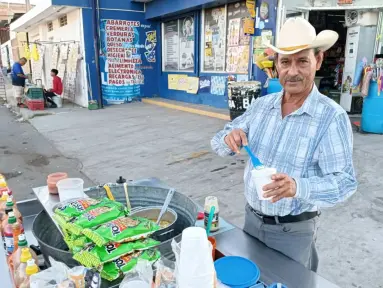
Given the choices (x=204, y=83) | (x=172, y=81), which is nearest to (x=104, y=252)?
(x=204, y=83)

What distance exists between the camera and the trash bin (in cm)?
684

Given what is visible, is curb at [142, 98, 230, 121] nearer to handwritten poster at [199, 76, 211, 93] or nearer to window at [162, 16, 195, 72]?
handwritten poster at [199, 76, 211, 93]

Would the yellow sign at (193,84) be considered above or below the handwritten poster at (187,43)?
below

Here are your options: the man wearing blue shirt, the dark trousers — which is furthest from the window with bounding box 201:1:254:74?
the man wearing blue shirt

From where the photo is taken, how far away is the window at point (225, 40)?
8289 mm

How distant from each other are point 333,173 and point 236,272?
56 centimetres

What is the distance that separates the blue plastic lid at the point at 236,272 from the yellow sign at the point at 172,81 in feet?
33.5

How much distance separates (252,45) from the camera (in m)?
7.89

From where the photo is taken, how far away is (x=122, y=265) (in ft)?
3.69

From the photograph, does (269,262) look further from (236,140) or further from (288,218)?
(236,140)

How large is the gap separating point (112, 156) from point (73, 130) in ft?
8.85

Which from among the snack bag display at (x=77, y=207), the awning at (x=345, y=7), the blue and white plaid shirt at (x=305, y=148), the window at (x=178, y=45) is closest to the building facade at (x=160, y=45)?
the window at (x=178, y=45)

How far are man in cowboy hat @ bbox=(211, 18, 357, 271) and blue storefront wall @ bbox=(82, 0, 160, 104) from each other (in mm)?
10233

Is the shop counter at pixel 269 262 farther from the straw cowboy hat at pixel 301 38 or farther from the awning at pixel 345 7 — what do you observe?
the awning at pixel 345 7
